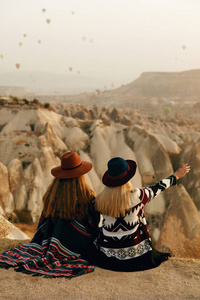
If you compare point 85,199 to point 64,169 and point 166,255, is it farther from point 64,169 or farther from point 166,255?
point 166,255

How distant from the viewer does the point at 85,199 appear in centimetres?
446

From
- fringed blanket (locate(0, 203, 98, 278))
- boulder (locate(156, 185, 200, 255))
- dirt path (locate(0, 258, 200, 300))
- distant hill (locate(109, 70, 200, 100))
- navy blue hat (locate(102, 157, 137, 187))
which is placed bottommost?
boulder (locate(156, 185, 200, 255))

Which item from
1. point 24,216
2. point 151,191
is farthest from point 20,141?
point 151,191

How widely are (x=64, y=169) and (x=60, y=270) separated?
1.49 m

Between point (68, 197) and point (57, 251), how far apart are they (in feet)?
2.90

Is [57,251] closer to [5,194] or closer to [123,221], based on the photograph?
[123,221]

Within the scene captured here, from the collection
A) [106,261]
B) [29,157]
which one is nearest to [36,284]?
[106,261]

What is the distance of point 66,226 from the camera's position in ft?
15.0

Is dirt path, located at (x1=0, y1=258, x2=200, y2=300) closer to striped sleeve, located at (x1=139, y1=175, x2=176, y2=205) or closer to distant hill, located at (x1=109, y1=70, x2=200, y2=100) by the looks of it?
striped sleeve, located at (x1=139, y1=175, x2=176, y2=205)

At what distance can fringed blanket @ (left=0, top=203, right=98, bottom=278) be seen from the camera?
169 inches

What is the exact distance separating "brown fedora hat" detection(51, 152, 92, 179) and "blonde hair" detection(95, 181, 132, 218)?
22.3 inches

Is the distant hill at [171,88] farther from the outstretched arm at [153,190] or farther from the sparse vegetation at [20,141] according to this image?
the outstretched arm at [153,190]

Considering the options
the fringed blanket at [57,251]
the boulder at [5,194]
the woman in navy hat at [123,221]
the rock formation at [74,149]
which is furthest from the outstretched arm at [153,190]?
the boulder at [5,194]

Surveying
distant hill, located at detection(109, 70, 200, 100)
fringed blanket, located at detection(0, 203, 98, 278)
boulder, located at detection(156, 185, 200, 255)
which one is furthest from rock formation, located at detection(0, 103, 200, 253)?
distant hill, located at detection(109, 70, 200, 100)
